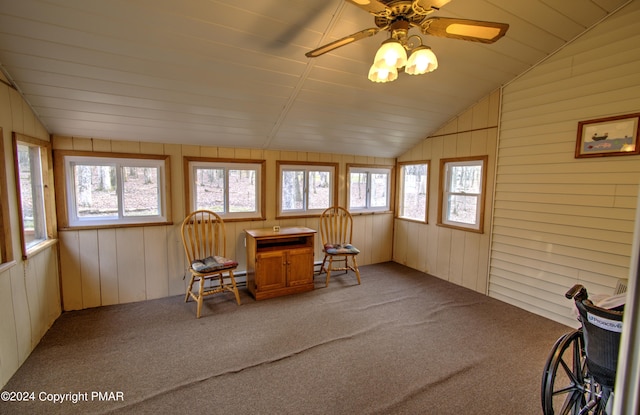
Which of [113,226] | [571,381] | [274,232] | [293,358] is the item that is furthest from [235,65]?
[571,381]

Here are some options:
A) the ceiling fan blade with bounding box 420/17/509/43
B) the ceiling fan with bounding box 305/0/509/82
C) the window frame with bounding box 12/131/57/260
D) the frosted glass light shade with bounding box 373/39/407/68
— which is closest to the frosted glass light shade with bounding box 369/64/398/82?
the ceiling fan with bounding box 305/0/509/82

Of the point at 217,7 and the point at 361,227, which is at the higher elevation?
the point at 217,7

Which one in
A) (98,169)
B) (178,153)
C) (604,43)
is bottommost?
(98,169)

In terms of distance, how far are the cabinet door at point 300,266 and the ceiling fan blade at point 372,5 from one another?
2782mm

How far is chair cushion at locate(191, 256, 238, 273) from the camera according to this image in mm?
3183

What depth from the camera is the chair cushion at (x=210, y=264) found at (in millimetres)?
3183

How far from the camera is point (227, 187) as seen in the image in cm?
389

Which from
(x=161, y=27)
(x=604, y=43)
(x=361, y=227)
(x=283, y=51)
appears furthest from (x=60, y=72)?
(x=604, y=43)

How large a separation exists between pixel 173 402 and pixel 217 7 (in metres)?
2.63

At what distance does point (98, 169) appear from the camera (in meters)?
3.24

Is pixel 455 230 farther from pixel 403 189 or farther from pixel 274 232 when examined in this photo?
pixel 274 232

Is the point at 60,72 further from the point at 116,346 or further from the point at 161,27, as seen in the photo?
the point at 116,346

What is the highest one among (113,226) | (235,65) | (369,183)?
(235,65)

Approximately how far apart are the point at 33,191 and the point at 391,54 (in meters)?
3.34
